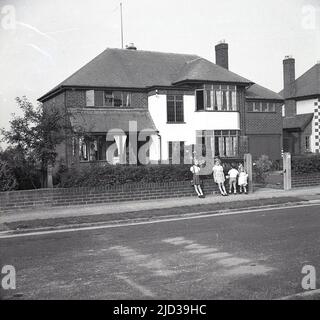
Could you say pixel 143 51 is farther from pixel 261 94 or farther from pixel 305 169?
pixel 305 169

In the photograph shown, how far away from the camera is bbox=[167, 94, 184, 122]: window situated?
96.8ft

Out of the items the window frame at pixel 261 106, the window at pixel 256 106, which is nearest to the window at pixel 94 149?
the window frame at pixel 261 106

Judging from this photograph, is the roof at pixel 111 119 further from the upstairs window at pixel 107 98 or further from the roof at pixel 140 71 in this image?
the roof at pixel 140 71

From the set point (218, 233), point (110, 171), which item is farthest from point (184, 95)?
point (218, 233)

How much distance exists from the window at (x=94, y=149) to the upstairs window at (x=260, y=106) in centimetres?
1326

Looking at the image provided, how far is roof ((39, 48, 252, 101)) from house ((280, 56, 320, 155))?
10.6 meters

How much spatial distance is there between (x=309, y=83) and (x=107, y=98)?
2046 centimetres

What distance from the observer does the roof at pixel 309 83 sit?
128ft

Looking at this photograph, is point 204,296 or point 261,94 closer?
point 204,296

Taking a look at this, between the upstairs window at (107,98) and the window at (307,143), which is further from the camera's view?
the window at (307,143)

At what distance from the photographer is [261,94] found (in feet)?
120

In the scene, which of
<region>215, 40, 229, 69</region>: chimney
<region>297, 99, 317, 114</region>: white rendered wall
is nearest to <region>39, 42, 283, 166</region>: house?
<region>215, 40, 229, 69</region>: chimney

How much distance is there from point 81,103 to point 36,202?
45.6 feet

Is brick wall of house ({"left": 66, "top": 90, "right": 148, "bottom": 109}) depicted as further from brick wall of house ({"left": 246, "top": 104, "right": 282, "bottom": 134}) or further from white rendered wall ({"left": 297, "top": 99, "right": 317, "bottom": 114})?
white rendered wall ({"left": 297, "top": 99, "right": 317, "bottom": 114})
